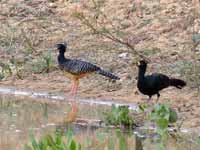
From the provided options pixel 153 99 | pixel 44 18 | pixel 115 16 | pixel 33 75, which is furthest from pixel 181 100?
pixel 44 18

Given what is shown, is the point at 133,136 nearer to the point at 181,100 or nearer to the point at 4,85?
the point at 181,100

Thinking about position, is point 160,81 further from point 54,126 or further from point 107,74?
point 54,126

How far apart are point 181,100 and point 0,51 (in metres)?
4.84

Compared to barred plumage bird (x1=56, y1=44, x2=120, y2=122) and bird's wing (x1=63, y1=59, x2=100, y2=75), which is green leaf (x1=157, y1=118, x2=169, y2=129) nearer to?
barred plumage bird (x1=56, y1=44, x2=120, y2=122)

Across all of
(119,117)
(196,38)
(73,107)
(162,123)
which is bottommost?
(73,107)

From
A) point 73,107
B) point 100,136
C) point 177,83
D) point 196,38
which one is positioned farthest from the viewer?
point 196,38

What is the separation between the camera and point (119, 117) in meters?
11.0

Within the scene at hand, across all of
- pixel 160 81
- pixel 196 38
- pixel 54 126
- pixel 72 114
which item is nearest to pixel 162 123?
pixel 54 126

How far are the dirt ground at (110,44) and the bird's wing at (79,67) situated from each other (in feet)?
1.07

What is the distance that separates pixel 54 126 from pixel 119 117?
837mm

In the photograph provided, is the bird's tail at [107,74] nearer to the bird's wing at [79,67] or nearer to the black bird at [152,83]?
the bird's wing at [79,67]

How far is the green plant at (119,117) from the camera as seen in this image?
10.9 metres

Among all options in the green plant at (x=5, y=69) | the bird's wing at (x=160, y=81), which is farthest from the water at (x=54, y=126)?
the green plant at (x=5, y=69)

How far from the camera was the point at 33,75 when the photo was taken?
15.0m
